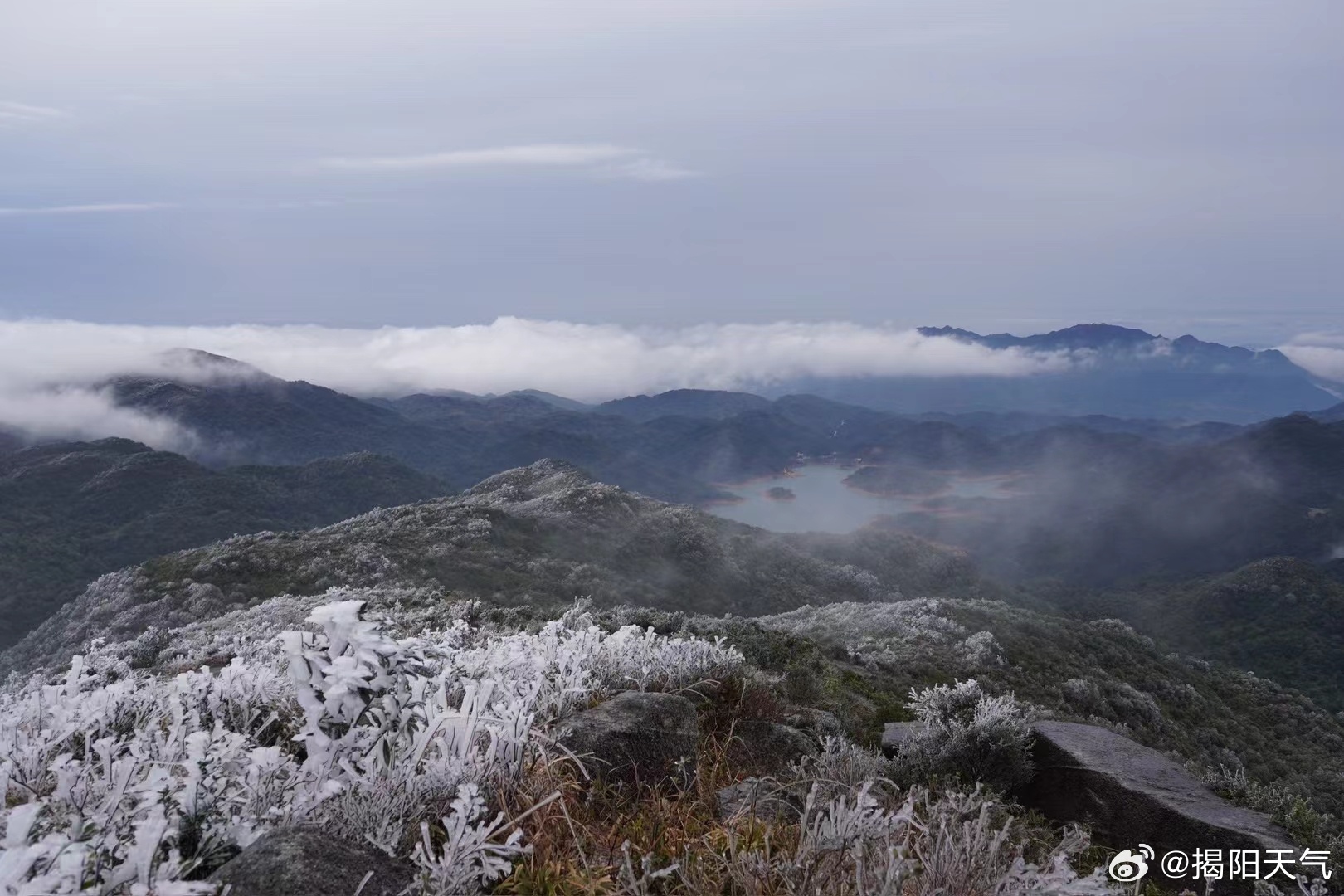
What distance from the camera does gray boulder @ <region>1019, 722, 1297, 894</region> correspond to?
6480mm

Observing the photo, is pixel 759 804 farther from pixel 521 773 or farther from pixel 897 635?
pixel 897 635

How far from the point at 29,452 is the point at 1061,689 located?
224m

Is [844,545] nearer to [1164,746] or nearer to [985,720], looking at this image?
[1164,746]

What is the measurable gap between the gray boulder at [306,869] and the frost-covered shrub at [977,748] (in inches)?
211

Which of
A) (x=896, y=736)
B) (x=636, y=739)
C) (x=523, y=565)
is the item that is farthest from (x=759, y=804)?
(x=523, y=565)

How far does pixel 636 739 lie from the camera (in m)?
4.78

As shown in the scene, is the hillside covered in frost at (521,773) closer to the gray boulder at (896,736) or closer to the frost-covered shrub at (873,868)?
the frost-covered shrub at (873,868)

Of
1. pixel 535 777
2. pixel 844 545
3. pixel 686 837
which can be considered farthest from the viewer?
pixel 844 545

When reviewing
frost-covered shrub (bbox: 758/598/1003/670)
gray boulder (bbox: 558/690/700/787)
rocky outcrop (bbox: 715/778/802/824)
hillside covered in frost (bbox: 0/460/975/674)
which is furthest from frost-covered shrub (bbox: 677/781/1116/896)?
hillside covered in frost (bbox: 0/460/975/674)

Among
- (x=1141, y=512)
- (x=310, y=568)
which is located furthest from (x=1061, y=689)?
(x=1141, y=512)

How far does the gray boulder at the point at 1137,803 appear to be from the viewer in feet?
21.3

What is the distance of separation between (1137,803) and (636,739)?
5.03 metres

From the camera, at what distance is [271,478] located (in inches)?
6580

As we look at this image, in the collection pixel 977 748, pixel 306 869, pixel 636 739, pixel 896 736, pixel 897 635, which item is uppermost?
pixel 306 869
